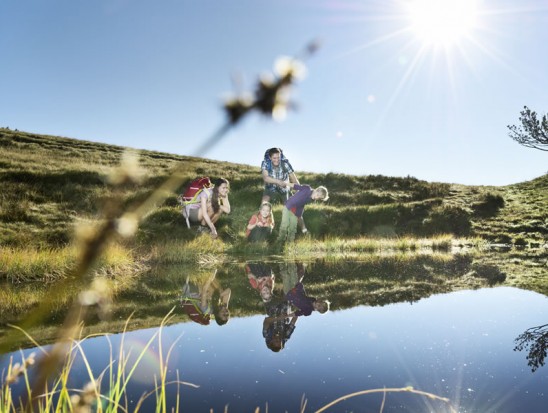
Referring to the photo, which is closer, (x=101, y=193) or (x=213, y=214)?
(x=213, y=214)

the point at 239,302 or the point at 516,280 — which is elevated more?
the point at 516,280

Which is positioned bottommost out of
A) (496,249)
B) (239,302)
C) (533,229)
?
(239,302)

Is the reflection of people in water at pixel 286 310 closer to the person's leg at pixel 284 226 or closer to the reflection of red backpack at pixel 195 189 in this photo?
the person's leg at pixel 284 226

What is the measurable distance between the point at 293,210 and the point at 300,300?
7689mm

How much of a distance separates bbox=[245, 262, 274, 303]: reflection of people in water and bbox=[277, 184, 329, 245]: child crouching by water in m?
3.10

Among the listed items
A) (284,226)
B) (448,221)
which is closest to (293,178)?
(284,226)

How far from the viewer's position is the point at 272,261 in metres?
11.0

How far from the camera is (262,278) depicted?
808 cm

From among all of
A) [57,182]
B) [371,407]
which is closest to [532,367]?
[371,407]

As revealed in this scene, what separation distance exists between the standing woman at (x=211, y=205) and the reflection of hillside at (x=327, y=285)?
3.70m

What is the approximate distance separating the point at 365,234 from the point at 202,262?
871cm

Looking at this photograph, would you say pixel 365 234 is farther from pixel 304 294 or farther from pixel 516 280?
pixel 304 294

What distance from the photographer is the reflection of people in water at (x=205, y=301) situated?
5219mm

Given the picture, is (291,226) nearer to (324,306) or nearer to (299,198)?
(299,198)
